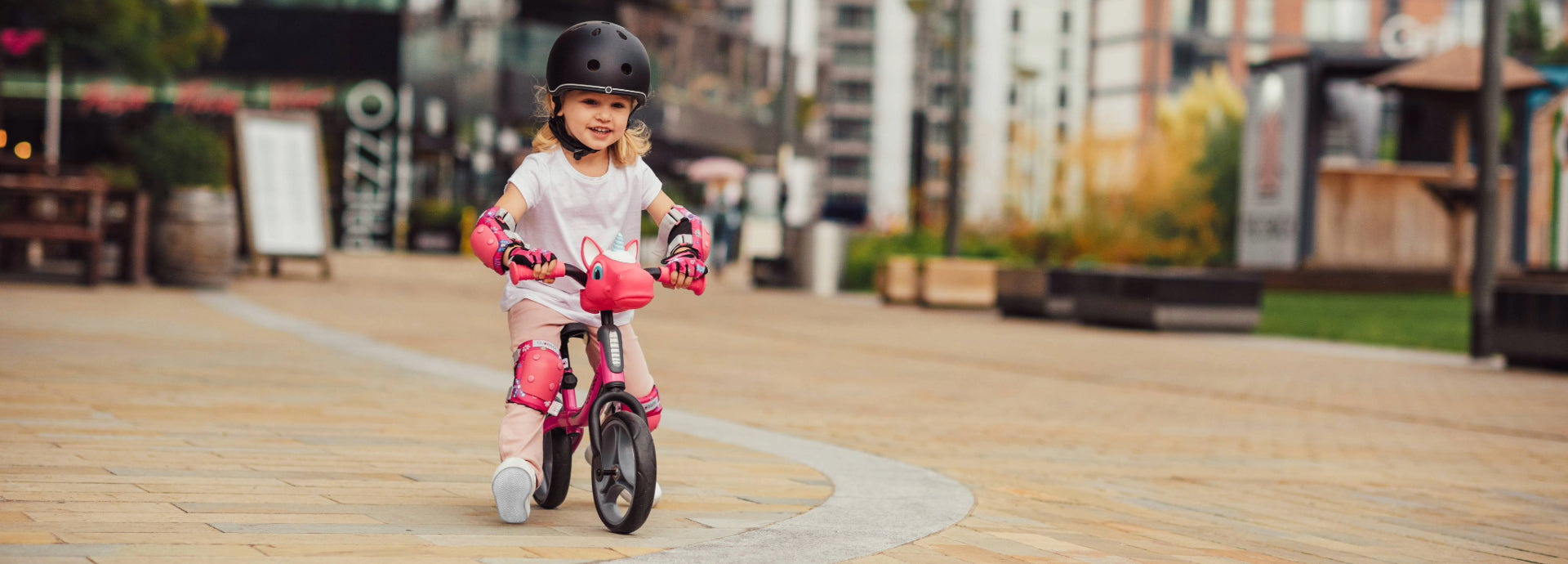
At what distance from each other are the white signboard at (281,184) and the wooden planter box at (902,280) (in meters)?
6.79

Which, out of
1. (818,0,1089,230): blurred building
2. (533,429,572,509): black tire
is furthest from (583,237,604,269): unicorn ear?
(818,0,1089,230): blurred building

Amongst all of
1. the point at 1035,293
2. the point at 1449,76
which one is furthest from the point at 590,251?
the point at 1449,76

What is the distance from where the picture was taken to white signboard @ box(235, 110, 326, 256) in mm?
21016

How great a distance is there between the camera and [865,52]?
126 meters

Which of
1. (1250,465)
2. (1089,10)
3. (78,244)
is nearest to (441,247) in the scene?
(78,244)

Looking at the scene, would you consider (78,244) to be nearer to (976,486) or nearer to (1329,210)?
(976,486)

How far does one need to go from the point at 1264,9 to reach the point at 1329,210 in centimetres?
7526

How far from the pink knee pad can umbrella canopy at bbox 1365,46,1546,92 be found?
2245 centimetres

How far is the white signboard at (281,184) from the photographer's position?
2102 centimetres

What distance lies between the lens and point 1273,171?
1212 inches

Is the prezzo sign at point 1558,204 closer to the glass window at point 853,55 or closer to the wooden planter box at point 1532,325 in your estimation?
the wooden planter box at point 1532,325

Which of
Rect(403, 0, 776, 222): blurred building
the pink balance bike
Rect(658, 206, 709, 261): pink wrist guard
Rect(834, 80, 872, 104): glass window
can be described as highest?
Rect(834, 80, 872, 104): glass window

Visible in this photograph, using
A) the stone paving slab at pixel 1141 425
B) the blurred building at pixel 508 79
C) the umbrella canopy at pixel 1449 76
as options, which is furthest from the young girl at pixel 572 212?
the blurred building at pixel 508 79

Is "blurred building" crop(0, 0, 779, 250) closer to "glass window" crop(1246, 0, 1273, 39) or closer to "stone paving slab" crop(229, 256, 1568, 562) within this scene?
"stone paving slab" crop(229, 256, 1568, 562)
